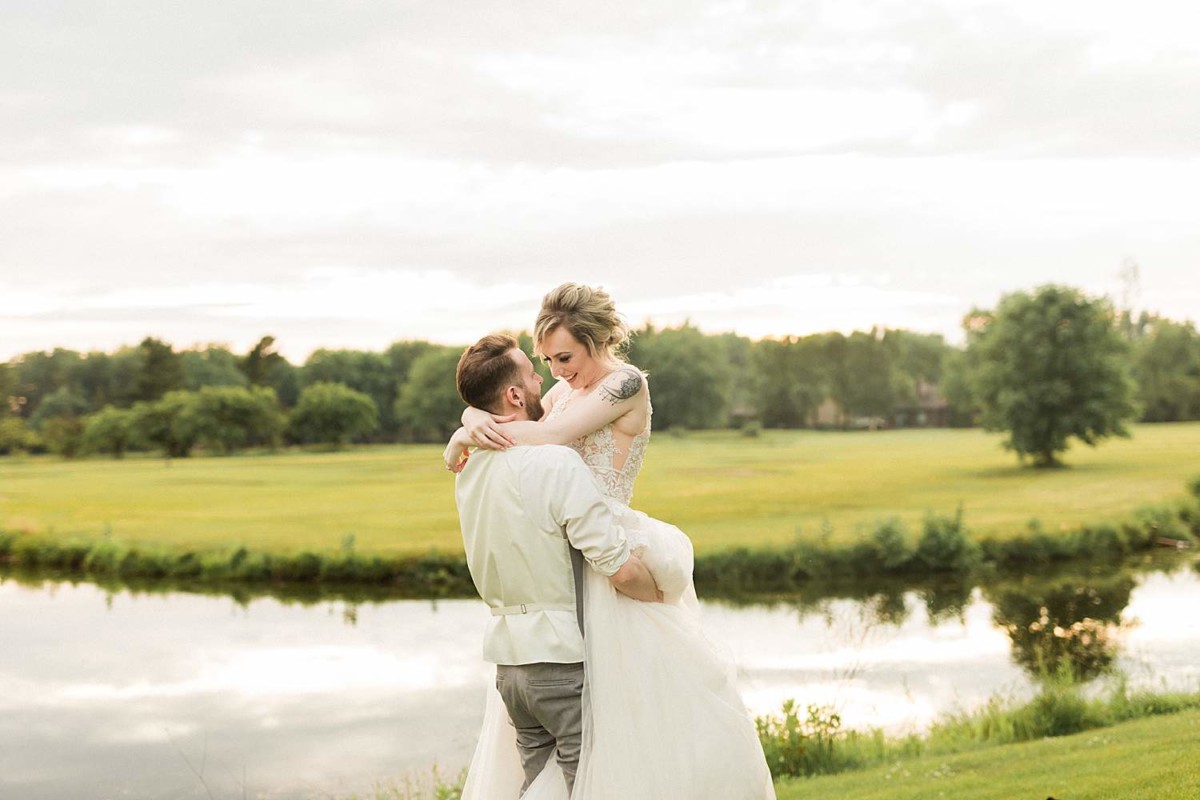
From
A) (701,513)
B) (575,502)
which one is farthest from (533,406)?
(701,513)

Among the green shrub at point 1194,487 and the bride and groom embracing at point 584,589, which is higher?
the bride and groom embracing at point 584,589

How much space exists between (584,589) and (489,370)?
87 centimetres

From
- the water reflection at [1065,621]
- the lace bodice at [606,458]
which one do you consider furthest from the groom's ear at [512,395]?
the water reflection at [1065,621]

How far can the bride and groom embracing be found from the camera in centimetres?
361

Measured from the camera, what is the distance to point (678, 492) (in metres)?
44.7

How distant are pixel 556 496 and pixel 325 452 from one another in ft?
227

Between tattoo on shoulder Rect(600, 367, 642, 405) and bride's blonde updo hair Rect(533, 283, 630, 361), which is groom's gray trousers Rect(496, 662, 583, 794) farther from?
bride's blonde updo hair Rect(533, 283, 630, 361)

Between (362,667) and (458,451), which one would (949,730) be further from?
(362,667)

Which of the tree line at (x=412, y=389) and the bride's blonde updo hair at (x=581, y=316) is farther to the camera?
the tree line at (x=412, y=389)

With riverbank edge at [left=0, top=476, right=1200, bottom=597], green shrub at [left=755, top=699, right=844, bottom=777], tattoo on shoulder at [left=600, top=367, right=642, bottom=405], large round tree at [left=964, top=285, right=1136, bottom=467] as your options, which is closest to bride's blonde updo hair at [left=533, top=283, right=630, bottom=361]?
tattoo on shoulder at [left=600, top=367, right=642, bottom=405]

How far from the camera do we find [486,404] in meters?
3.76

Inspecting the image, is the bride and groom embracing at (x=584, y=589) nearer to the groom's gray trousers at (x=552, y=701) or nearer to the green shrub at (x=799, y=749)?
the groom's gray trousers at (x=552, y=701)

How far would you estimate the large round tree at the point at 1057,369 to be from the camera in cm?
4669

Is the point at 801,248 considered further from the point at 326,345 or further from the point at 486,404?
the point at 486,404
